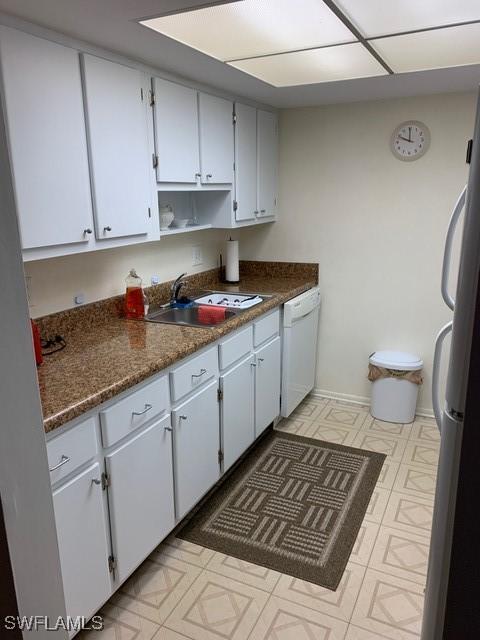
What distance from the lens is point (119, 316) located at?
8.62 feet

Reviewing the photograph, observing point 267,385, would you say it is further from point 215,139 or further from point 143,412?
point 215,139

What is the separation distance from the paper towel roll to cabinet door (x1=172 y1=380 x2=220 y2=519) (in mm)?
1329

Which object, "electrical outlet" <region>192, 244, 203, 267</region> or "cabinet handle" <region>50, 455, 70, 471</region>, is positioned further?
"electrical outlet" <region>192, 244, 203, 267</region>

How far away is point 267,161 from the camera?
3.48m

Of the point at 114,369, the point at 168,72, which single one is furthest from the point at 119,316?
the point at 168,72

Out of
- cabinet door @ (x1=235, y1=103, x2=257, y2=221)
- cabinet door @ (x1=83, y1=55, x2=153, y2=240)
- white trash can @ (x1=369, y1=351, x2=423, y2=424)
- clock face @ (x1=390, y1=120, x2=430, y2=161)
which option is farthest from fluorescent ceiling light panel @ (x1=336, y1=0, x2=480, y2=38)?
white trash can @ (x1=369, y1=351, x2=423, y2=424)

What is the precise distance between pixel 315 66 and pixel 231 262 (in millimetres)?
1500

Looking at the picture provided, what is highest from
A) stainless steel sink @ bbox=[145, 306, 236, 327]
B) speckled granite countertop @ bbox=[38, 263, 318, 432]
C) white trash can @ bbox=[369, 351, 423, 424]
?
speckled granite countertop @ bbox=[38, 263, 318, 432]

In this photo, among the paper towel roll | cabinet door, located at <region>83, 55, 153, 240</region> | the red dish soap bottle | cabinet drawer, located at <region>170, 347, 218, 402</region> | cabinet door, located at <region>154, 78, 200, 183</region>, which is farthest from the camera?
the paper towel roll

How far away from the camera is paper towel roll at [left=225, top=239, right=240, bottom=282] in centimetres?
354

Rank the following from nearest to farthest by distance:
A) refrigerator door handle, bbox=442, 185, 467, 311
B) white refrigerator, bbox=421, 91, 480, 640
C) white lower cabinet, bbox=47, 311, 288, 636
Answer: white refrigerator, bbox=421, 91, 480, 640 → refrigerator door handle, bbox=442, 185, 467, 311 → white lower cabinet, bbox=47, 311, 288, 636

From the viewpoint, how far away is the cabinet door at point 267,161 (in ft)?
11.0

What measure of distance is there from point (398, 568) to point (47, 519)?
5.83 ft

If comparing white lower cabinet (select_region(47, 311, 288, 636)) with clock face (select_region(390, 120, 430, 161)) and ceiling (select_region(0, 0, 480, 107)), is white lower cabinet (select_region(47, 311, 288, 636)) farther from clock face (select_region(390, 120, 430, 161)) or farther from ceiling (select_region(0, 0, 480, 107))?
clock face (select_region(390, 120, 430, 161))
